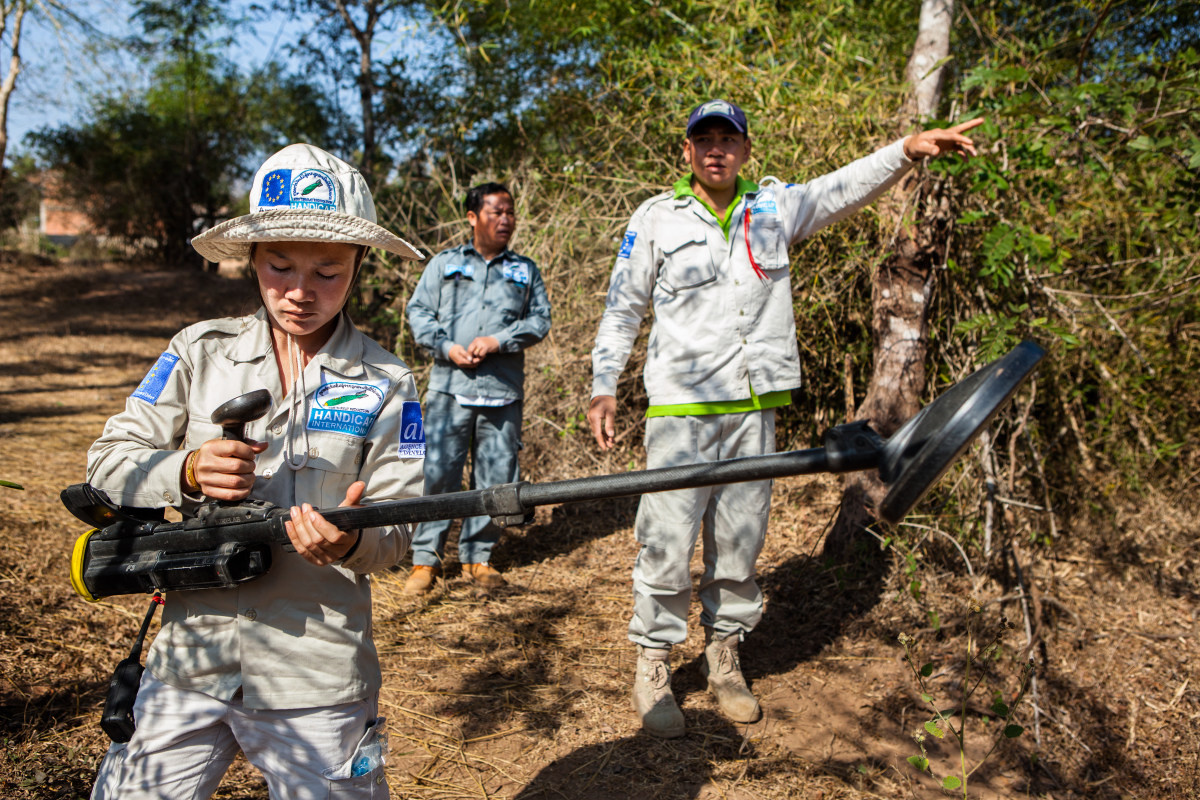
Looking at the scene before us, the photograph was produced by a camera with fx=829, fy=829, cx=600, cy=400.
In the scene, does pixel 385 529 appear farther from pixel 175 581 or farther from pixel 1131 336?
pixel 1131 336

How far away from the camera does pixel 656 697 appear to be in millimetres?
3102

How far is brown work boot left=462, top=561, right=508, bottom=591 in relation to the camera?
174 inches

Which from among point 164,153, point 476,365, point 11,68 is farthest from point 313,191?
point 164,153

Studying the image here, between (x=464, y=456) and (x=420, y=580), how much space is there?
2.27 feet

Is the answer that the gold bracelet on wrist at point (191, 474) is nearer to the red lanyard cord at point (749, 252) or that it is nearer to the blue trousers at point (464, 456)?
the red lanyard cord at point (749, 252)

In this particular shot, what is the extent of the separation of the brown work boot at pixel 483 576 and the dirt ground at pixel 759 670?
7cm

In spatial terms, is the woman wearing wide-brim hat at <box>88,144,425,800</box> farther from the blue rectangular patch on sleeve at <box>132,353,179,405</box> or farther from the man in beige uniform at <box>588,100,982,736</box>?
the man in beige uniform at <box>588,100,982,736</box>

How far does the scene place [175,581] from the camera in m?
1.60

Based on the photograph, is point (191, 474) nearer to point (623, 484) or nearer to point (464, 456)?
point (623, 484)

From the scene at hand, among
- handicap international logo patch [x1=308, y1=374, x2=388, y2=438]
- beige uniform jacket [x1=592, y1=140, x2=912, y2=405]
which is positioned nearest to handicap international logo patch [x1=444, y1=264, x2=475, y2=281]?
beige uniform jacket [x1=592, y1=140, x2=912, y2=405]

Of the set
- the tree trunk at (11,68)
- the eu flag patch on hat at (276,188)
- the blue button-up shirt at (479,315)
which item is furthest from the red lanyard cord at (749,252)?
the tree trunk at (11,68)

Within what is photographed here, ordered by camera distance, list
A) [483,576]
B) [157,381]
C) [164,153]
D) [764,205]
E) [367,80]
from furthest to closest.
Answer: [164,153]
[367,80]
[483,576]
[764,205]
[157,381]

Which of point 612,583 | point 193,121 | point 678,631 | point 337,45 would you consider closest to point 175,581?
point 678,631

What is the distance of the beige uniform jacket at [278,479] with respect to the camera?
1.66 m
